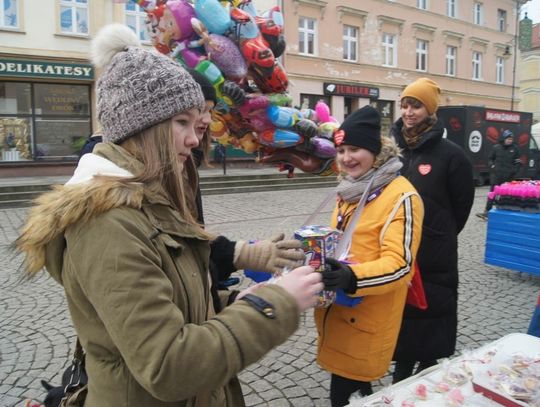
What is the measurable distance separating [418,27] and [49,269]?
989 inches

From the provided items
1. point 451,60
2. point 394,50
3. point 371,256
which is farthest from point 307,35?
point 371,256

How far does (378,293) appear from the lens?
186 cm

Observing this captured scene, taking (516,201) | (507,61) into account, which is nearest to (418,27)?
(507,61)

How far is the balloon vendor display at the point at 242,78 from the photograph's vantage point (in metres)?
3.06

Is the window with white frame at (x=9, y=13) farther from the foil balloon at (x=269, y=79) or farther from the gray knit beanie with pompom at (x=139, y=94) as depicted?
the gray knit beanie with pompom at (x=139, y=94)

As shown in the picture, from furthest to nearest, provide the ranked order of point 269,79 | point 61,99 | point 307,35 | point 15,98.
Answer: point 307,35, point 61,99, point 15,98, point 269,79

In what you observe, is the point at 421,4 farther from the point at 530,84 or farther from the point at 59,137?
the point at 530,84

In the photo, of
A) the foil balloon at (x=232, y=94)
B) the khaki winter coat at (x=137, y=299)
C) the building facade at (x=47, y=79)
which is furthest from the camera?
the building facade at (x=47, y=79)

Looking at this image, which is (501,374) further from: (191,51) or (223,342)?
(191,51)

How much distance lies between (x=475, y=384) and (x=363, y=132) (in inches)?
44.1

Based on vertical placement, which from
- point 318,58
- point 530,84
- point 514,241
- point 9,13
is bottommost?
point 514,241

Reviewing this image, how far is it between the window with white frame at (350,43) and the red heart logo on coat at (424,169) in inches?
766

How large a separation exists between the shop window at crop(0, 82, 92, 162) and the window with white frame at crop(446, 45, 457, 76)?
1910 centimetres

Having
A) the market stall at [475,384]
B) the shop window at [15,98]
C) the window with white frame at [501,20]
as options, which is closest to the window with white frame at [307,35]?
the shop window at [15,98]
